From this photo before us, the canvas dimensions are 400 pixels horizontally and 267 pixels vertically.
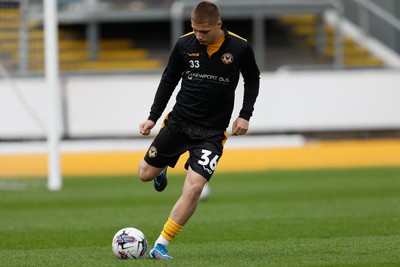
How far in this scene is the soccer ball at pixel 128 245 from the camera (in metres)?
7.87

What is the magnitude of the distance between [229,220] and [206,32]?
13.5ft

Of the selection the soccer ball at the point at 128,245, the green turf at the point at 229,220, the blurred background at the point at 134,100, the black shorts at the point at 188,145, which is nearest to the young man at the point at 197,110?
the black shorts at the point at 188,145

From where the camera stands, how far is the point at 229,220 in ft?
37.2

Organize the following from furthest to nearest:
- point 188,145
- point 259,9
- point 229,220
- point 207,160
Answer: point 259,9 < point 229,220 < point 188,145 < point 207,160

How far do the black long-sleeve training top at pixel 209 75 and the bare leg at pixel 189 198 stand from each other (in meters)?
0.50

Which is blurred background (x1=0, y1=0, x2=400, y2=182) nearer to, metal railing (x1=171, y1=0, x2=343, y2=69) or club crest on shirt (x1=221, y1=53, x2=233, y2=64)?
metal railing (x1=171, y1=0, x2=343, y2=69)

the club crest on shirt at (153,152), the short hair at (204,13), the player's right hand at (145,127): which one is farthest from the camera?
the club crest on shirt at (153,152)

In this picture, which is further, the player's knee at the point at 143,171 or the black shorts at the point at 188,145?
the player's knee at the point at 143,171

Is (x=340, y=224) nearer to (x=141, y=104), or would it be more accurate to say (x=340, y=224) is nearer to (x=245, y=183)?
(x=245, y=183)

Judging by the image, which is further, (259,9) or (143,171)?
(259,9)

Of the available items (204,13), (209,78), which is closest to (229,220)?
(209,78)

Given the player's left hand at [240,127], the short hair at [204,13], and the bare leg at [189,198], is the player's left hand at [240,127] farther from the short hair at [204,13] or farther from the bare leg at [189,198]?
the short hair at [204,13]

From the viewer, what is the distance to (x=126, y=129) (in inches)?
899

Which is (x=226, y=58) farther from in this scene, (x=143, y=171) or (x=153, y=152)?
(x=143, y=171)
